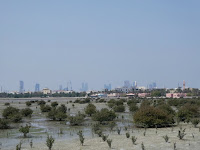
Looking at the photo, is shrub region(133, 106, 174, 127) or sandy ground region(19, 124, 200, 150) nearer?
sandy ground region(19, 124, 200, 150)

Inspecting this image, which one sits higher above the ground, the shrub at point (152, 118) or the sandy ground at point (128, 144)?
the shrub at point (152, 118)

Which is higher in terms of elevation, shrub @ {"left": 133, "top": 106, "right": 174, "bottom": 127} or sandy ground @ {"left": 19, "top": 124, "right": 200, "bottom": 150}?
shrub @ {"left": 133, "top": 106, "right": 174, "bottom": 127}

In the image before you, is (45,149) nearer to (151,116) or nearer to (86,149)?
(86,149)

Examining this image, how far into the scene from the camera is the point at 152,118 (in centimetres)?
3150

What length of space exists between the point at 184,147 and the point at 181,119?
59.5 feet

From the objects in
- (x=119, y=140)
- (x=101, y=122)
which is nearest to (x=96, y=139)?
(x=119, y=140)

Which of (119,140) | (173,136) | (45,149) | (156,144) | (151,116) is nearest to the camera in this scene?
(45,149)

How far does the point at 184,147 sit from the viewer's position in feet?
65.5

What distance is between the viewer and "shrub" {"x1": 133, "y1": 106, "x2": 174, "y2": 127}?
3142 cm

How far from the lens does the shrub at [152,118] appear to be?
103ft

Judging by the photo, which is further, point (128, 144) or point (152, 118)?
point (152, 118)

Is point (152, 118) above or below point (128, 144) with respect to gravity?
above

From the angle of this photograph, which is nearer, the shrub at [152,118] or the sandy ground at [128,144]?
the sandy ground at [128,144]

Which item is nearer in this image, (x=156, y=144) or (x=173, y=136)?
(x=156, y=144)
